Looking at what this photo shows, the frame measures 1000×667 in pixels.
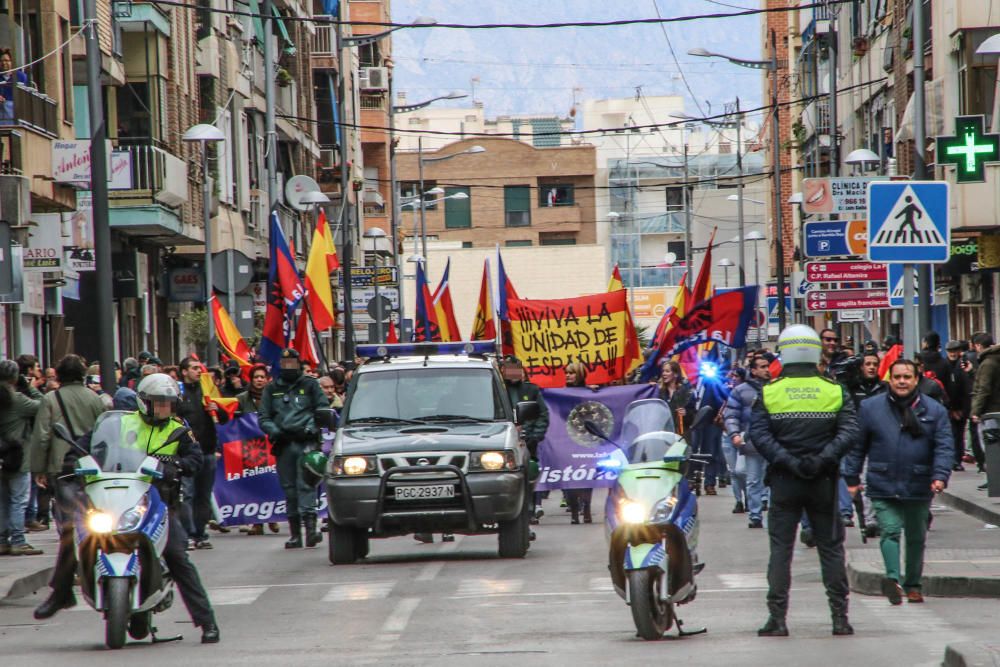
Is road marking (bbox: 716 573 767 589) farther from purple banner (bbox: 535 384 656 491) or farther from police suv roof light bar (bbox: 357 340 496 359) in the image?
purple banner (bbox: 535 384 656 491)

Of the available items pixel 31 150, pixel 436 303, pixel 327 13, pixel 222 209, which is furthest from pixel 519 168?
pixel 31 150

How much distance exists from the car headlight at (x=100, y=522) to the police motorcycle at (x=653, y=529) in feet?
9.32

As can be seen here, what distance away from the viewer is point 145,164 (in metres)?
34.8

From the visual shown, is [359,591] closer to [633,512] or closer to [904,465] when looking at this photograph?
[633,512]

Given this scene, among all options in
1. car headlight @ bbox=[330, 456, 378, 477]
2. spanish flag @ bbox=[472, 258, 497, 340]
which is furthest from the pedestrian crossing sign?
spanish flag @ bbox=[472, 258, 497, 340]

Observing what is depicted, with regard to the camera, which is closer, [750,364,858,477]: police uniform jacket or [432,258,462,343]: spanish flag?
[750,364,858,477]: police uniform jacket

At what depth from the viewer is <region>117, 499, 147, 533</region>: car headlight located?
37.3ft

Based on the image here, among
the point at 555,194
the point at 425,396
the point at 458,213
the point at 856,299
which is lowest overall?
the point at 425,396

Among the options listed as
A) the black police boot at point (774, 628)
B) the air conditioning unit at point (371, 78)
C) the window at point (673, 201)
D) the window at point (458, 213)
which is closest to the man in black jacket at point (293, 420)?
the black police boot at point (774, 628)

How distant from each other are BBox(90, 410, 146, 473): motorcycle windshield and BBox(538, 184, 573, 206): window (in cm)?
9845

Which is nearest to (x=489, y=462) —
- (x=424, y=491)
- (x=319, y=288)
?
(x=424, y=491)

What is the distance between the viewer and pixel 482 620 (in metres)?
12.3

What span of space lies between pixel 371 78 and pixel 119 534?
68.8 meters

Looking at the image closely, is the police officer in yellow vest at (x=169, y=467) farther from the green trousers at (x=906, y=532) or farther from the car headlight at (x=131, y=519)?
the green trousers at (x=906, y=532)
